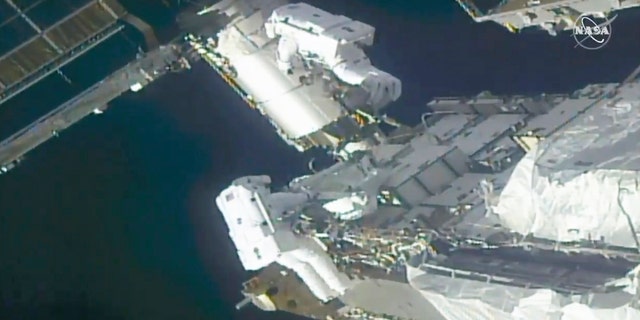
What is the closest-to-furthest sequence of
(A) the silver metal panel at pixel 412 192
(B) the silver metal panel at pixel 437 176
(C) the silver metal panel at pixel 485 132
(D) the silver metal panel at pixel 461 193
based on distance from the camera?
(D) the silver metal panel at pixel 461 193
(A) the silver metal panel at pixel 412 192
(B) the silver metal panel at pixel 437 176
(C) the silver metal panel at pixel 485 132

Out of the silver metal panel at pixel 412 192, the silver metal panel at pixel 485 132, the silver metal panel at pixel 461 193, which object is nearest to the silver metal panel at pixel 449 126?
the silver metal panel at pixel 485 132

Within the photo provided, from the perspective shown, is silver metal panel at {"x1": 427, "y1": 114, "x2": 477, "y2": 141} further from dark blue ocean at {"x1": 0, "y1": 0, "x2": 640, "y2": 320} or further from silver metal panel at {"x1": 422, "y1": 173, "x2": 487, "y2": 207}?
dark blue ocean at {"x1": 0, "y1": 0, "x2": 640, "y2": 320}

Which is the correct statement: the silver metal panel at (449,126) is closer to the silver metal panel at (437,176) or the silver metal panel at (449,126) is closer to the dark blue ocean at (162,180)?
the silver metal panel at (437,176)

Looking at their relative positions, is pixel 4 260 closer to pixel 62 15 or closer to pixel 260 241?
pixel 62 15

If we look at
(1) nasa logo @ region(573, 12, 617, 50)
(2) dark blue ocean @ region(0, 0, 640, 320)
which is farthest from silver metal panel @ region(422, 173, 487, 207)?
(2) dark blue ocean @ region(0, 0, 640, 320)

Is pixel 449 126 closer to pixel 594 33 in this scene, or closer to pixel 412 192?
pixel 412 192

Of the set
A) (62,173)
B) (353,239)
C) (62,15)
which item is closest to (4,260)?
(62,173)

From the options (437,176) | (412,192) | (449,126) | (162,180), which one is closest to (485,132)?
(449,126)
